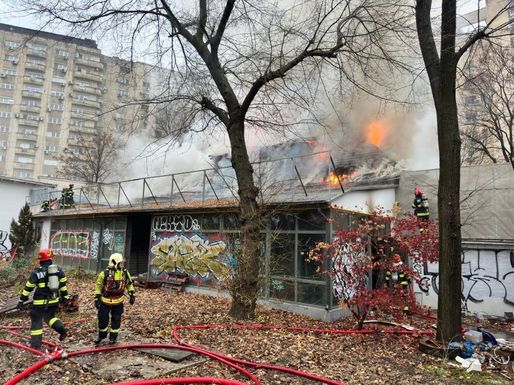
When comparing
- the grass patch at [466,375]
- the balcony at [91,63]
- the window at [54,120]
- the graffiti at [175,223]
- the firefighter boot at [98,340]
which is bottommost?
the grass patch at [466,375]

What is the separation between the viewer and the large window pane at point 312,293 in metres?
10.5

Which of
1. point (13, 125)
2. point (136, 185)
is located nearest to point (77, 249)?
point (136, 185)

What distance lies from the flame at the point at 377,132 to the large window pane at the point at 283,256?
35.0ft

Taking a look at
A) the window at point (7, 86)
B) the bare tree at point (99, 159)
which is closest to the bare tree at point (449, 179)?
the bare tree at point (99, 159)

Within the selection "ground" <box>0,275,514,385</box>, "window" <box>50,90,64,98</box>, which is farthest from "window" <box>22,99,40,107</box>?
"ground" <box>0,275,514,385</box>

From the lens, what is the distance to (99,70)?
68312 mm

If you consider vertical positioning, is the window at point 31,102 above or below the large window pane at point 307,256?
above

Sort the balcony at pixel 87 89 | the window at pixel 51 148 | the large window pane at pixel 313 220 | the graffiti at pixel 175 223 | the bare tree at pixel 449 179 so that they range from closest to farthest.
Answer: the bare tree at pixel 449 179, the large window pane at pixel 313 220, the graffiti at pixel 175 223, the window at pixel 51 148, the balcony at pixel 87 89

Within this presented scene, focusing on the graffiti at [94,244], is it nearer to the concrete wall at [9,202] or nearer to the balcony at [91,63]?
the concrete wall at [9,202]

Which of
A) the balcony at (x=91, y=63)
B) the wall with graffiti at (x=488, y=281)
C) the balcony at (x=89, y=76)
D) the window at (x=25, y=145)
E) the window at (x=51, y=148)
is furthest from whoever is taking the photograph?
the balcony at (x=91, y=63)

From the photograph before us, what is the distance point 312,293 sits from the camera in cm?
1076

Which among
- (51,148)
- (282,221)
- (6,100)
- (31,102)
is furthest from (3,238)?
(6,100)

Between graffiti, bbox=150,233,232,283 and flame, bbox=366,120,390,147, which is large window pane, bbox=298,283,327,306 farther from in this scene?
flame, bbox=366,120,390,147

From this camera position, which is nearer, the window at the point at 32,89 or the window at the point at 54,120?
the window at the point at 32,89
